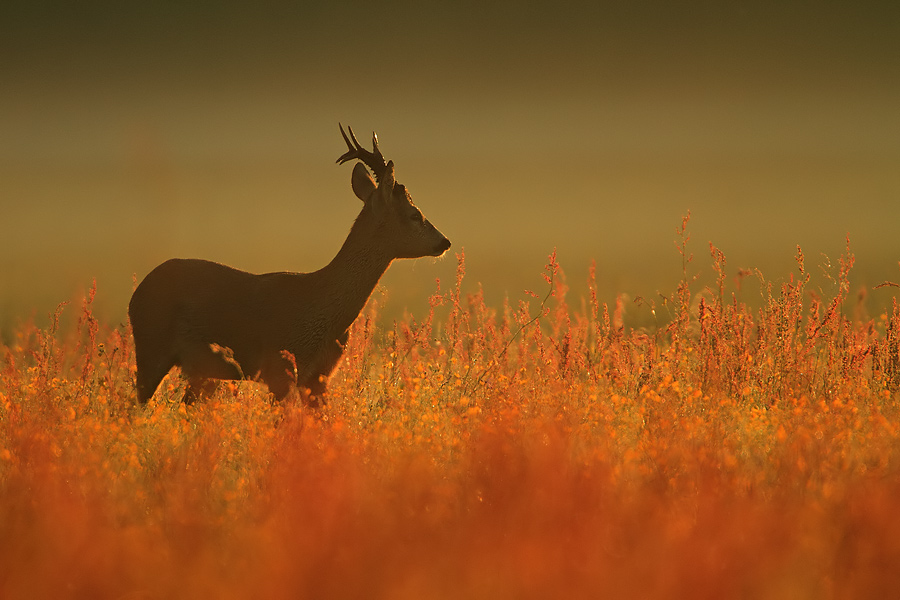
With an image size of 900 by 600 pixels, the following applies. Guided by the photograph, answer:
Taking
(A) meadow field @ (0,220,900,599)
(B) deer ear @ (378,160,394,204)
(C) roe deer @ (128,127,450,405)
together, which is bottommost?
(A) meadow field @ (0,220,900,599)

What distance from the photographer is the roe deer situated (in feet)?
23.3

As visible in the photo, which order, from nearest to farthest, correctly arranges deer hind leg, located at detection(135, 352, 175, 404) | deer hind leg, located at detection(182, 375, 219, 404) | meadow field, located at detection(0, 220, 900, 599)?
meadow field, located at detection(0, 220, 900, 599) → deer hind leg, located at detection(135, 352, 175, 404) → deer hind leg, located at detection(182, 375, 219, 404)

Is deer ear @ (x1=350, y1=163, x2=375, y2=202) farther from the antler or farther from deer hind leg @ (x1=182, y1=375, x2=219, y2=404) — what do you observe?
deer hind leg @ (x1=182, y1=375, x2=219, y2=404)

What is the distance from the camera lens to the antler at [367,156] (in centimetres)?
740

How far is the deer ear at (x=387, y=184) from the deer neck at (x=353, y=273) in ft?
1.03

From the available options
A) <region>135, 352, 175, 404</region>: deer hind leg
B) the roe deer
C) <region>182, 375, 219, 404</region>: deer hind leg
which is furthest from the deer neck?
<region>135, 352, 175, 404</region>: deer hind leg

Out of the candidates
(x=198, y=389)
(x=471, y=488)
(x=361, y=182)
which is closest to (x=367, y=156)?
(x=361, y=182)

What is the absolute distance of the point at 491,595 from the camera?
2828mm

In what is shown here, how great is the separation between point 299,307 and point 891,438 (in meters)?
4.35

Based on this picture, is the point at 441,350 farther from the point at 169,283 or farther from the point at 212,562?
the point at 212,562

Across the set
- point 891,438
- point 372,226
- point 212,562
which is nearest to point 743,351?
point 891,438

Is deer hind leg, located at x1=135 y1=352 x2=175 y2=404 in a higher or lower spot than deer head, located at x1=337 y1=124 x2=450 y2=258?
lower

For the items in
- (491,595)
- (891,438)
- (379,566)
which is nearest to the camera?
(491,595)

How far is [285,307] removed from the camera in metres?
7.24
